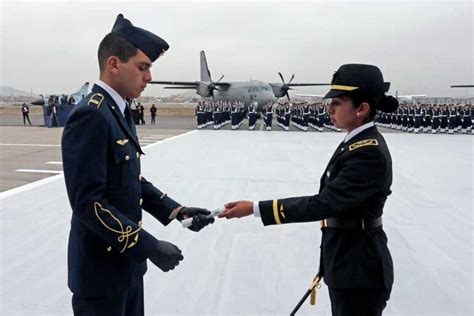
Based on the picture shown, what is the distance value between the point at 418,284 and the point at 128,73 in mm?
2871

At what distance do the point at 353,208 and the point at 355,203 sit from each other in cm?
6

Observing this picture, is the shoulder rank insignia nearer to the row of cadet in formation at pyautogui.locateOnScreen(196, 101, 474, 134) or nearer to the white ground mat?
the white ground mat

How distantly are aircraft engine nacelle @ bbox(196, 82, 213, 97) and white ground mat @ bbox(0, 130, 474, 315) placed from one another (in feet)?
73.2

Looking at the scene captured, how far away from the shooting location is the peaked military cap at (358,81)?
69.3 inches

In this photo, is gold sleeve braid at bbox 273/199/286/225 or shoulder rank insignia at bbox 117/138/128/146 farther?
gold sleeve braid at bbox 273/199/286/225

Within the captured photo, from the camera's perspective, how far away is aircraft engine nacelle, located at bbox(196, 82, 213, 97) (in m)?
29.3

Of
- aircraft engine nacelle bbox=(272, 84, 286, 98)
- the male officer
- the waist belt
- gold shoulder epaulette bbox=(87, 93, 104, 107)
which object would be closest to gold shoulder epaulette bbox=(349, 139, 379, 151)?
the waist belt

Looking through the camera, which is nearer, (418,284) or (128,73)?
(128,73)

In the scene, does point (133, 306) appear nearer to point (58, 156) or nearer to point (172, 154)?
point (172, 154)

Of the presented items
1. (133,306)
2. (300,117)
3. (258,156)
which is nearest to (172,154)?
(258,156)

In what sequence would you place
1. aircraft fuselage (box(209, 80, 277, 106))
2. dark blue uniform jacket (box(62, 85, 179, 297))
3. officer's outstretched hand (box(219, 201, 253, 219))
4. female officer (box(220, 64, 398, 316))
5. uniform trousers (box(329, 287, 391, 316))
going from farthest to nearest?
aircraft fuselage (box(209, 80, 277, 106)), officer's outstretched hand (box(219, 201, 253, 219)), uniform trousers (box(329, 287, 391, 316)), female officer (box(220, 64, 398, 316)), dark blue uniform jacket (box(62, 85, 179, 297))

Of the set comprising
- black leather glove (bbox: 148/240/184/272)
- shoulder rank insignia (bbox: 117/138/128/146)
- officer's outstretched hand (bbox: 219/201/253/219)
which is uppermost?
shoulder rank insignia (bbox: 117/138/128/146)

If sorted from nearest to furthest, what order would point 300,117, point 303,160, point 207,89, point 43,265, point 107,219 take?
point 107,219 → point 43,265 → point 303,160 → point 300,117 → point 207,89

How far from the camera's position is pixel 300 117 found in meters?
21.0
